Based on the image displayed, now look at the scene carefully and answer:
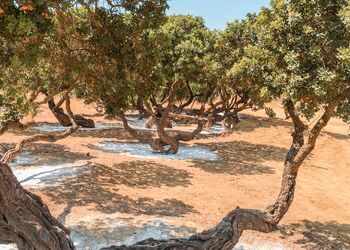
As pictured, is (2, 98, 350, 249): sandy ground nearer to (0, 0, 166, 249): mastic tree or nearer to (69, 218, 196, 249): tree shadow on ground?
(69, 218, 196, 249): tree shadow on ground

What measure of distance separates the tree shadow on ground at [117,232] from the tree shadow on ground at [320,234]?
4003 millimetres

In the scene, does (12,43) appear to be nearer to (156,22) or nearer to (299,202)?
(156,22)

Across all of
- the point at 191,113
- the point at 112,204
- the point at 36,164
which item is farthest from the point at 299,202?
the point at 191,113

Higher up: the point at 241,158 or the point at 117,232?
the point at 241,158

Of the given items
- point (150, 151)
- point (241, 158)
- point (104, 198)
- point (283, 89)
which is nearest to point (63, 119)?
point (150, 151)

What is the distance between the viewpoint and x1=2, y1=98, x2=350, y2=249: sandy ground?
13.6m

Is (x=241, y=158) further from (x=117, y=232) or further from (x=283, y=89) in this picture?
(x=283, y=89)

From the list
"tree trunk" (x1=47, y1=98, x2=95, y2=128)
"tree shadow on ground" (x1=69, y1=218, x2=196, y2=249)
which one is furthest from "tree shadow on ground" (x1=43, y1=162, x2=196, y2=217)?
"tree trunk" (x1=47, y1=98, x2=95, y2=128)

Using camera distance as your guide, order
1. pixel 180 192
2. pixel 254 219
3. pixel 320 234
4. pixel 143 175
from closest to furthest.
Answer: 1. pixel 254 219
2. pixel 320 234
3. pixel 180 192
4. pixel 143 175

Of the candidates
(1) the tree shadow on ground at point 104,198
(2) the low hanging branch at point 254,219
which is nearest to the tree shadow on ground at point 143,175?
(1) the tree shadow on ground at point 104,198

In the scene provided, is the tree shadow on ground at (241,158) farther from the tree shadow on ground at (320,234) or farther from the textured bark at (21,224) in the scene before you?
the textured bark at (21,224)

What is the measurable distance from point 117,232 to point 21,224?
5371 mm

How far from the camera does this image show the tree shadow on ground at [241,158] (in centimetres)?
2403

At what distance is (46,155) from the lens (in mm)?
22734
